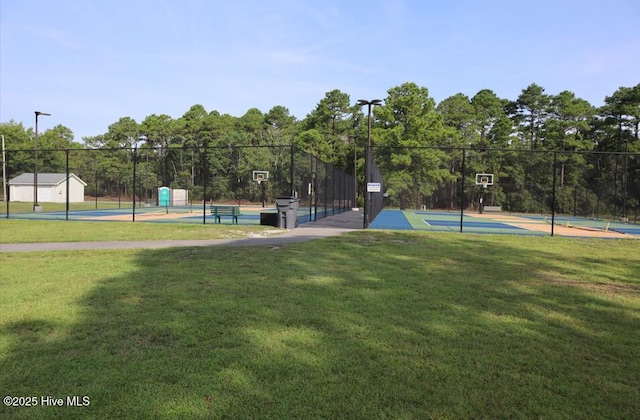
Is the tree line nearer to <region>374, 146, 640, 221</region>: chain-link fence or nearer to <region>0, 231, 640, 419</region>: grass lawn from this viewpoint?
<region>374, 146, 640, 221</region>: chain-link fence

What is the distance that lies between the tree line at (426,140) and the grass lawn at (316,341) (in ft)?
90.9

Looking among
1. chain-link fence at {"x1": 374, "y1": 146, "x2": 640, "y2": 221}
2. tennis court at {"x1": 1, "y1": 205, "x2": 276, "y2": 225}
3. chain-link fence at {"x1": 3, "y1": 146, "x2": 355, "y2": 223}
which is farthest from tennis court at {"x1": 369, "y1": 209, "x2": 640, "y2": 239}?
chain-link fence at {"x1": 3, "y1": 146, "x2": 355, "y2": 223}

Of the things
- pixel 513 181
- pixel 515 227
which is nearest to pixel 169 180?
pixel 513 181

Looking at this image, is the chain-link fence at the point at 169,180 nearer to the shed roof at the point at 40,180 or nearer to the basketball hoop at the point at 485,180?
the shed roof at the point at 40,180

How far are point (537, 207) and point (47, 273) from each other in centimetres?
3904

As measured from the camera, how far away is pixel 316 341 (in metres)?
3.89

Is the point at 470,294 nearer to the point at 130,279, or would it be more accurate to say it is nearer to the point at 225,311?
the point at 225,311

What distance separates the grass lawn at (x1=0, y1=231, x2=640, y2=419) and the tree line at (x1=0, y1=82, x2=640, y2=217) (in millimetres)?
27705

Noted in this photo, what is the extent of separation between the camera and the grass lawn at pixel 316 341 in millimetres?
2830

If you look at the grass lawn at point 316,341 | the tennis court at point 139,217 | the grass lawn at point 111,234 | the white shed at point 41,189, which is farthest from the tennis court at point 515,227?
the white shed at point 41,189

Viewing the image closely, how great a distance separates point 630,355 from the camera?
12.3 feet

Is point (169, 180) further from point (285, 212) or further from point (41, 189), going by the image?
point (285, 212)


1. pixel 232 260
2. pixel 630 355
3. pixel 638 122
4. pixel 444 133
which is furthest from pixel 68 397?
pixel 638 122

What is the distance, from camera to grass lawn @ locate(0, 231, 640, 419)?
283 cm
